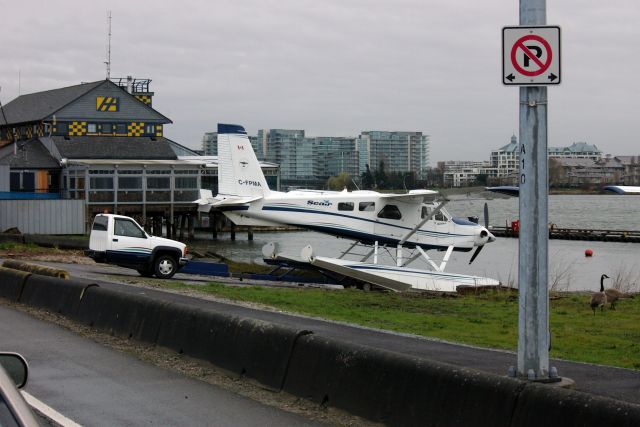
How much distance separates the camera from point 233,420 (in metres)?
9.85

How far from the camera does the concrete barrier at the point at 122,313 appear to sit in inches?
576

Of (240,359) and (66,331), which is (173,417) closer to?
(240,359)

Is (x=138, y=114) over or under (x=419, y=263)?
over

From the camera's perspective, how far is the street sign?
867cm

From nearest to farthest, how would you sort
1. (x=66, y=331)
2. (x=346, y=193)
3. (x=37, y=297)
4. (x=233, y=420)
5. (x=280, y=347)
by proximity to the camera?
(x=233, y=420)
(x=280, y=347)
(x=66, y=331)
(x=37, y=297)
(x=346, y=193)

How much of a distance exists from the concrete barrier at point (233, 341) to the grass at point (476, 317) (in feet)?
16.0

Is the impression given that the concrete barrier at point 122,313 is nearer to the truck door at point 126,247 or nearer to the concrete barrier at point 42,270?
the concrete barrier at point 42,270

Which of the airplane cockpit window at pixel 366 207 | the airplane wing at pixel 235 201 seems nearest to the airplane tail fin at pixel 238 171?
the airplane wing at pixel 235 201

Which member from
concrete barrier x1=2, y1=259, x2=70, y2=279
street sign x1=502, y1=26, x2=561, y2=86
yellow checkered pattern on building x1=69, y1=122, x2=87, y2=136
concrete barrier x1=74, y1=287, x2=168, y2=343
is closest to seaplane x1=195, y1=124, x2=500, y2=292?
concrete barrier x1=2, y1=259, x2=70, y2=279

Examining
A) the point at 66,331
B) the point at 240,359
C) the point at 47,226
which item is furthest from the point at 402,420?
the point at 47,226

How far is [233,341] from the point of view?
40.5 ft

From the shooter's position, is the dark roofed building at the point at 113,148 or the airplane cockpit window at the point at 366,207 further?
the dark roofed building at the point at 113,148

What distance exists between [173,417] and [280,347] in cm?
179

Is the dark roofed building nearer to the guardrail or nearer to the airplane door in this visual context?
the airplane door
